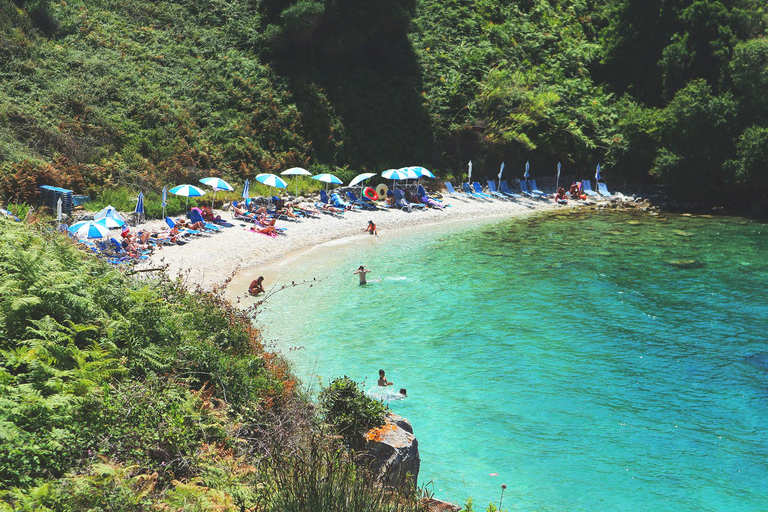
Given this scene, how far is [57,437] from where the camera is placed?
6449 millimetres

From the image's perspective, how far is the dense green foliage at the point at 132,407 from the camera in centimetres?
589

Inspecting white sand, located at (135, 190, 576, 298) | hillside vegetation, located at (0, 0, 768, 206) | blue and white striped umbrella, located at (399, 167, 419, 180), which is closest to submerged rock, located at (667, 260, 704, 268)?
white sand, located at (135, 190, 576, 298)

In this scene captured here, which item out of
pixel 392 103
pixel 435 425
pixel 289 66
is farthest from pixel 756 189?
pixel 435 425

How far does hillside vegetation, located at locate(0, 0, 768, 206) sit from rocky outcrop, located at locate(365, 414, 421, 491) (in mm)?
21408

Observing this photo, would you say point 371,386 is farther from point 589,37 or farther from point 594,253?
point 589,37

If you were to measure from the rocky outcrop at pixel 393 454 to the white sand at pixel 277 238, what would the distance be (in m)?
7.95

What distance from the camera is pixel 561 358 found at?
1662 cm

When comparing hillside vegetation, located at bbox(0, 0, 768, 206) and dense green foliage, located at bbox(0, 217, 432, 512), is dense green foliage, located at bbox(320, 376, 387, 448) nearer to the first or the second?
dense green foliage, located at bbox(0, 217, 432, 512)

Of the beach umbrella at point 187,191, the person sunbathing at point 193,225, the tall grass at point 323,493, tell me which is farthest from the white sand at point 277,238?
the tall grass at point 323,493

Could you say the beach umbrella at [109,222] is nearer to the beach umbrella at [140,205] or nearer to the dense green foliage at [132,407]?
the beach umbrella at [140,205]

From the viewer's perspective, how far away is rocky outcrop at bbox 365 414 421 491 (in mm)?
8820

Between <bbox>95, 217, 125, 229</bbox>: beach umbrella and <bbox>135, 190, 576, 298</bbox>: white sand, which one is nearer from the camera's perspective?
<bbox>95, 217, 125, 229</bbox>: beach umbrella

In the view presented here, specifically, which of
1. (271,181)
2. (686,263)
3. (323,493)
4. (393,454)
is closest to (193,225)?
(271,181)

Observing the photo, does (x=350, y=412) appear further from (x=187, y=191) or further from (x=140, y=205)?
(x=187, y=191)
